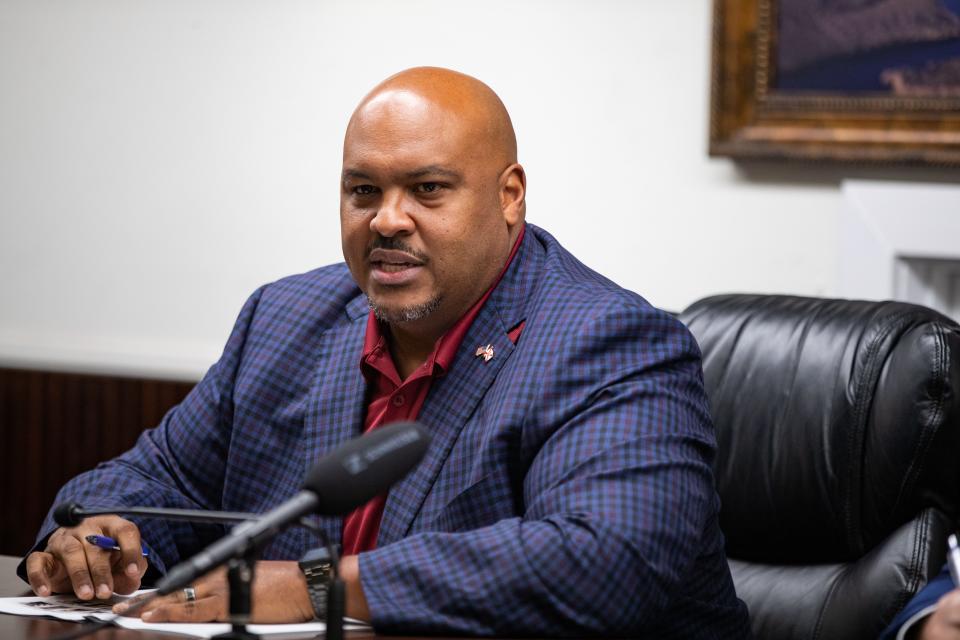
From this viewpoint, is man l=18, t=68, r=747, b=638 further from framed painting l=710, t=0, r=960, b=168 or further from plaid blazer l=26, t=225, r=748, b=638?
framed painting l=710, t=0, r=960, b=168

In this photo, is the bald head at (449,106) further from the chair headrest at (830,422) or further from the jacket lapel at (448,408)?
the chair headrest at (830,422)

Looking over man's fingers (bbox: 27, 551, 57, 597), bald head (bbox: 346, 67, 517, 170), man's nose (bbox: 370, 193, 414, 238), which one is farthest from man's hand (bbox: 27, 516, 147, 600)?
bald head (bbox: 346, 67, 517, 170)

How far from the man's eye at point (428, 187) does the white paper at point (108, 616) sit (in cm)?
66

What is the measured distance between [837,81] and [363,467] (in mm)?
1972

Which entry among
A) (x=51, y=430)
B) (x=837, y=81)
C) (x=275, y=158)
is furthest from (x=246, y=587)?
(x=51, y=430)

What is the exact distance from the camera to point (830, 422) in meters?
2.05

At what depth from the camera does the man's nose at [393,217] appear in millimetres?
1844

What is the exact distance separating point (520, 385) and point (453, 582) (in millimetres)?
347

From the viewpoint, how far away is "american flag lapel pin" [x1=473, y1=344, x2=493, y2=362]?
6.10ft

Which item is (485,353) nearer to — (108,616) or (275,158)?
(108,616)

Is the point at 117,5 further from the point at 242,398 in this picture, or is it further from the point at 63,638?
the point at 63,638

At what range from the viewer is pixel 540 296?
189 cm

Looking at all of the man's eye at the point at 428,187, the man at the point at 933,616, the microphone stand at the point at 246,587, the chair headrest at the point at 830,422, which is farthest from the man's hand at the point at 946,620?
the man's eye at the point at 428,187

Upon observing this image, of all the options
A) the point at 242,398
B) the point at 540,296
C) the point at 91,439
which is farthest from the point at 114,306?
the point at 540,296
